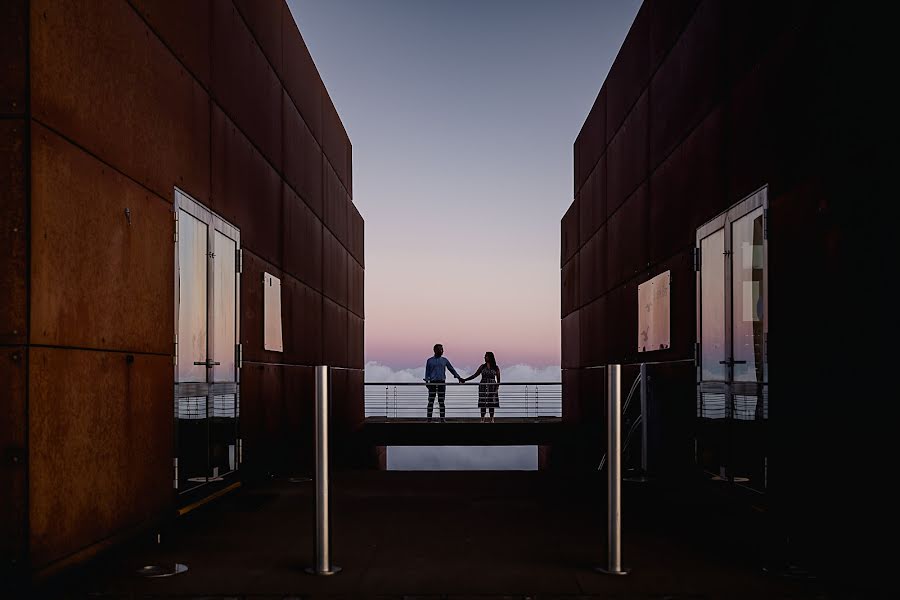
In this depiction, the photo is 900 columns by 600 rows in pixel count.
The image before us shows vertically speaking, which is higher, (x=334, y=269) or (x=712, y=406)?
(x=334, y=269)

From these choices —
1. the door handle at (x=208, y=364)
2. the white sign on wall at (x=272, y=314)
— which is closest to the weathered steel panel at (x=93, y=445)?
the door handle at (x=208, y=364)

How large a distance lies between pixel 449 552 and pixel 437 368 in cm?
1321

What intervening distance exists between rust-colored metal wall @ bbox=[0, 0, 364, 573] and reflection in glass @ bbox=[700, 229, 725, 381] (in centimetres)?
413

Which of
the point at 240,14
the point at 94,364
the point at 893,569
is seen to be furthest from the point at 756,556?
the point at 240,14

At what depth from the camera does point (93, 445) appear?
4164 millimetres

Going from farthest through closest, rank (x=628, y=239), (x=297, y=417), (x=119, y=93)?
(x=628, y=239)
(x=297, y=417)
(x=119, y=93)

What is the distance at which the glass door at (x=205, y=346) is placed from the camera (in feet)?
18.4

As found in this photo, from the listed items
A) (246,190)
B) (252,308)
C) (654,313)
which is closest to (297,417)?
(252,308)

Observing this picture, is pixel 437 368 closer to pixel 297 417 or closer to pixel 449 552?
pixel 297 417

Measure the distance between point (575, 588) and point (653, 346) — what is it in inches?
215

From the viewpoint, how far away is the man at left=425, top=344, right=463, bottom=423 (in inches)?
686

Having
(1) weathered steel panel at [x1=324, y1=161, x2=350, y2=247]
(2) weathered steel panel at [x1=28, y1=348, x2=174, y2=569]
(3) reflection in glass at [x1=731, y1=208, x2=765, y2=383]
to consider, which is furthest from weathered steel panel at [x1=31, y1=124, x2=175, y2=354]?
(1) weathered steel panel at [x1=324, y1=161, x2=350, y2=247]

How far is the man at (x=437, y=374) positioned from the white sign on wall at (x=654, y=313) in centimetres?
830

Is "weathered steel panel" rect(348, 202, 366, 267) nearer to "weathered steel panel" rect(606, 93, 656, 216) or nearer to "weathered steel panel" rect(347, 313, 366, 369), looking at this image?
"weathered steel panel" rect(347, 313, 366, 369)
